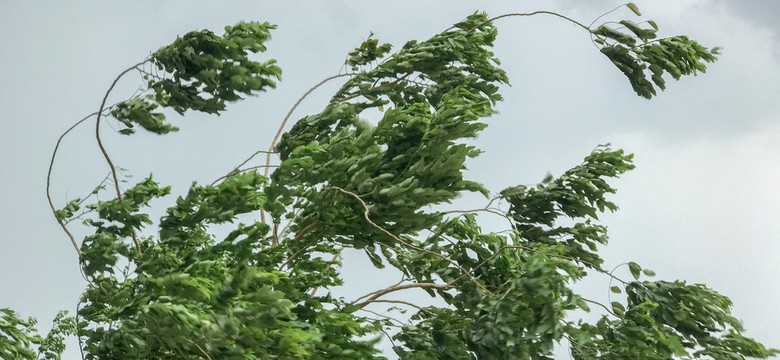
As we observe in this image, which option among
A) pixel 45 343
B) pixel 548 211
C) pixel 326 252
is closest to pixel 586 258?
pixel 548 211

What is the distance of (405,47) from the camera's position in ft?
44.1

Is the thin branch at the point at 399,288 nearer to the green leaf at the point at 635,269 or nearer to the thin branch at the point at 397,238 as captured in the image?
the thin branch at the point at 397,238

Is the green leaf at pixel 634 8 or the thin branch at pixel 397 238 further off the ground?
the green leaf at pixel 634 8

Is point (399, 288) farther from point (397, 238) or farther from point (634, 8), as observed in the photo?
point (634, 8)

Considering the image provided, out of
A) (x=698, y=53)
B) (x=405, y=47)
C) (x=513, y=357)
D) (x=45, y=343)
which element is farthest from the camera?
(x=45, y=343)

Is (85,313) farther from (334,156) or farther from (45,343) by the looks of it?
(45,343)

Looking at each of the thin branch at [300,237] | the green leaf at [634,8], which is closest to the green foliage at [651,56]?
the green leaf at [634,8]

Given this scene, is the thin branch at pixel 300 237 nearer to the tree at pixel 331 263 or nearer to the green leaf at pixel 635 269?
the tree at pixel 331 263

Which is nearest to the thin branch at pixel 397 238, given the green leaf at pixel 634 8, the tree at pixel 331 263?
the tree at pixel 331 263

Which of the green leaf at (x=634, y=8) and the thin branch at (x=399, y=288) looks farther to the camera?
the green leaf at (x=634, y=8)

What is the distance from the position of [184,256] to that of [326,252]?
1630 millimetres

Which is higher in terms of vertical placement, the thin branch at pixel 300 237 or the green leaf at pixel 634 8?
the green leaf at pixel 634 8

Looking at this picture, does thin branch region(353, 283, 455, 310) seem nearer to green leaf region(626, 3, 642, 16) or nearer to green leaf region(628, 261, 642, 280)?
green leaf region(628, 261, 642, 280)

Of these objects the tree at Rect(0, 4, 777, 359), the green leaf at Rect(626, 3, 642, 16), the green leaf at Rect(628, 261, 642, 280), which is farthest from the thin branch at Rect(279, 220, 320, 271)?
the green leaf at Rect(626, 3, 642, 16)
